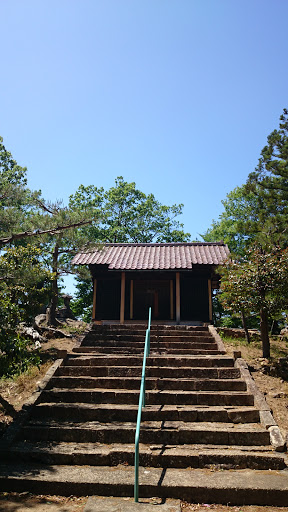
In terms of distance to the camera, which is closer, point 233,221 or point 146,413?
point 146,413

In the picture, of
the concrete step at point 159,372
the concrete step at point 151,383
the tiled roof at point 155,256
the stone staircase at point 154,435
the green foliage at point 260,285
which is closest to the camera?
the stone staircase at point 154,435

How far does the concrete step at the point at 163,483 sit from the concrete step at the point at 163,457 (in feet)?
0.58

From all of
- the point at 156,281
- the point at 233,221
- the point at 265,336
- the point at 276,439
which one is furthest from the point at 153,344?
the point at 233,221

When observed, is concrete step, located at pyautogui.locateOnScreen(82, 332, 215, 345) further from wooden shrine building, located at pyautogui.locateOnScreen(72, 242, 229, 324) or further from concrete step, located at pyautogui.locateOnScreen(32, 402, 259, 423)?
concrete step, located at pyautogui.locateOnScreen(32, 402, 259, 423)

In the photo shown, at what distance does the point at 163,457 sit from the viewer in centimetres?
550

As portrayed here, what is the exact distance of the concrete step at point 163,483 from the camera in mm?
4672

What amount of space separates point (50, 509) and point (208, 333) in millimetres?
7841

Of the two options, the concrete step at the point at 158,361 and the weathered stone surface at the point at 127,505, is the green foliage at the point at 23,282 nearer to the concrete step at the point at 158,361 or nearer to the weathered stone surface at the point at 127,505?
the concrete step at the point at 158,361

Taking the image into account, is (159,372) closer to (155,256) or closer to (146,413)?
(146,413)

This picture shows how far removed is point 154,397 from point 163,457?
1.80 meters

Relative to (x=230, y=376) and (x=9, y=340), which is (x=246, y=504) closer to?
(x=230, y=376)

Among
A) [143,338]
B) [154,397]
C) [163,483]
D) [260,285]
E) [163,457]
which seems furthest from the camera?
[143,338]

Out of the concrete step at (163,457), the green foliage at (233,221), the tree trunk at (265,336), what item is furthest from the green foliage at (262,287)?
the green foliage at (233,221)

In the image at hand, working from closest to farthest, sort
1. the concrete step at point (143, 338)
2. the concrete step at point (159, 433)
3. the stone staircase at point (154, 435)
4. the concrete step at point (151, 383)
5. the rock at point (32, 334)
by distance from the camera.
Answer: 1. the stone staircase at point (154, 435)
2. the concrete step at point (159, 433)
3. the concrete step at point (151, 383)
4. the concrete step at point (143, 338)
5. the rock at point (32, 334)
